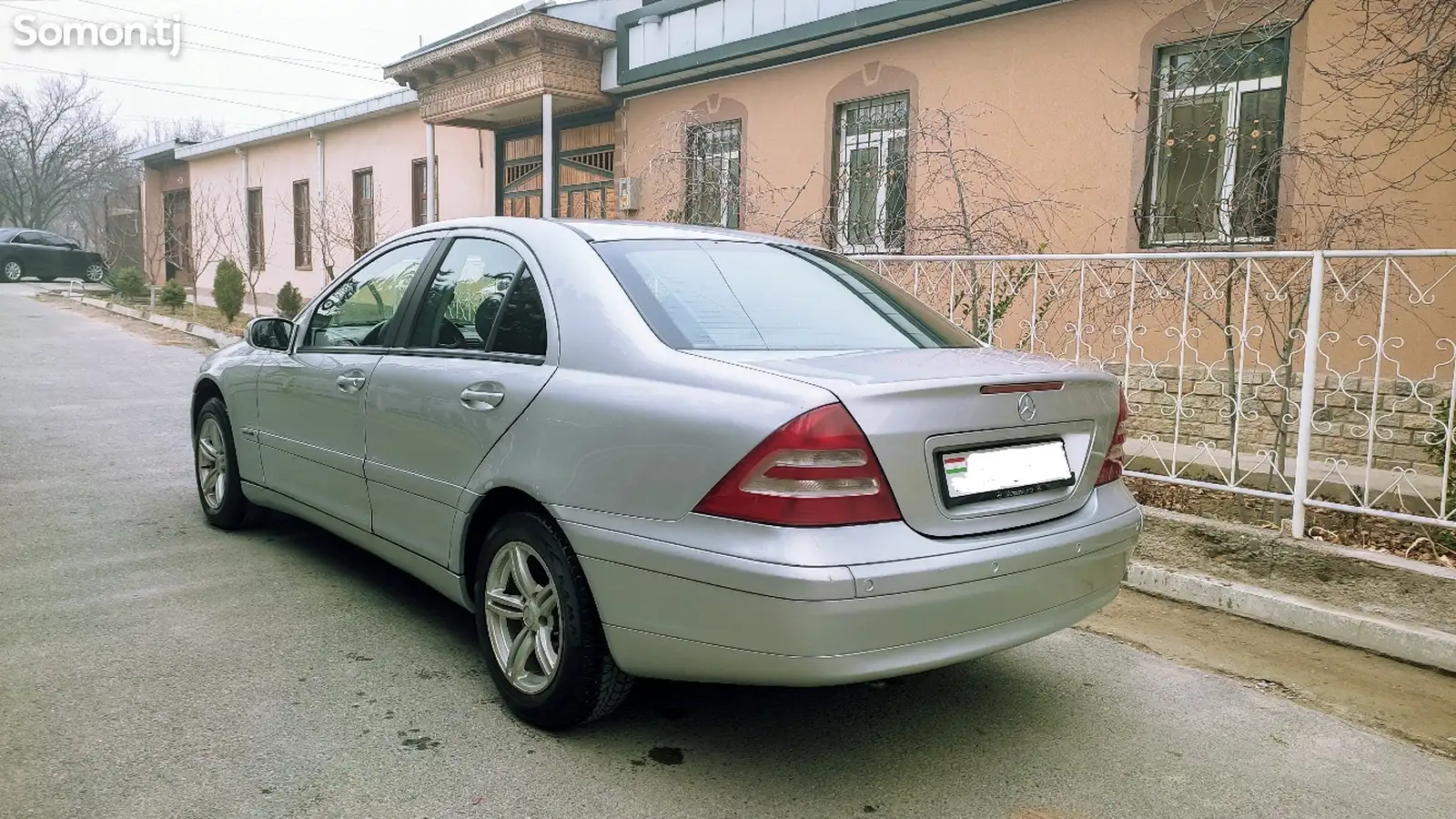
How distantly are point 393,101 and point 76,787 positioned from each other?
16.9 meters

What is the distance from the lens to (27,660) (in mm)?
3490

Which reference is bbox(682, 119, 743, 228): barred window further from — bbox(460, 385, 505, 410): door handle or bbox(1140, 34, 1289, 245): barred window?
bbox(460, 385, 505, 410): door handle

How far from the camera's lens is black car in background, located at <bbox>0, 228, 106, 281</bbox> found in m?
30.3

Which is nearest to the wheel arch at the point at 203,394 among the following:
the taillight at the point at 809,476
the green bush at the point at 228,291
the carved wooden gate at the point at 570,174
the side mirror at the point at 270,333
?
the side mirror at the point at 270,333

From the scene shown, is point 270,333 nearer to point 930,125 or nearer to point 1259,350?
point 1259,350

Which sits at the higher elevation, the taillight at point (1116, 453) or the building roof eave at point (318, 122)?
the building roof eave at point (318, 122)

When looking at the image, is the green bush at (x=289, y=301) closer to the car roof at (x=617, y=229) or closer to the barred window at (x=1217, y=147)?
the barred window at (x=1217, y=147)

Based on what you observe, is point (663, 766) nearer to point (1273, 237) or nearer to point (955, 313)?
point (955, 313)

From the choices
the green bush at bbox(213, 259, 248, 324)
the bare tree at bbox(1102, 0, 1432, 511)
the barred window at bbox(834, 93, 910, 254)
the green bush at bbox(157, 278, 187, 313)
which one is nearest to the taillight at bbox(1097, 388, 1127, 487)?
the bare tree at bbox(1102, 0, 1432, 511)

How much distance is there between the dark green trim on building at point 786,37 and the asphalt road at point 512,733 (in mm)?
6644

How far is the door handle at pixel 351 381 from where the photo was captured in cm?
392

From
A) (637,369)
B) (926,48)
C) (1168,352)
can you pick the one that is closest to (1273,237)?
(1168,352)

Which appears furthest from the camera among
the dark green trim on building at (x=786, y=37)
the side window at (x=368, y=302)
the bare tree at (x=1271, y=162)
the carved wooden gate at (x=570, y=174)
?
the carved wooden gate at (x=570, y=174)

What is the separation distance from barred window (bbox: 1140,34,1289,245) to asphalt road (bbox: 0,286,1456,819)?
14.4ft
